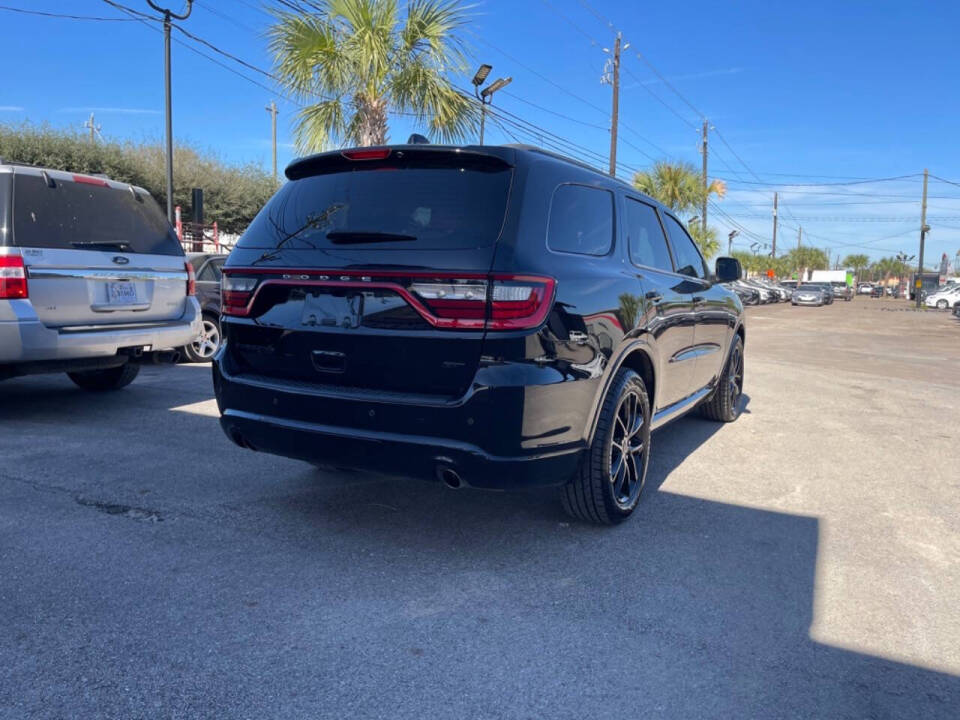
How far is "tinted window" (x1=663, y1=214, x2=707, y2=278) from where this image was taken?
5145mm

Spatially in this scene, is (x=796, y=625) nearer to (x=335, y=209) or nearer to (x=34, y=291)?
(x=335, y=209)

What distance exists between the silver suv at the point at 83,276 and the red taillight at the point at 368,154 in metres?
3.15

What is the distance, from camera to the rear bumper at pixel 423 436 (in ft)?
9.94

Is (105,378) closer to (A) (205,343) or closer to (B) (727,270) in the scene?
(A) (205,343)

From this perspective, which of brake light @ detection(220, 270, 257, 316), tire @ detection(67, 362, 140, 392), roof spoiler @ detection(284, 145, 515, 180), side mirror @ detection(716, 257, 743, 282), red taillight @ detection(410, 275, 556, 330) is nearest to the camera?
red taillight @ detection(410, 275, 556, 330)

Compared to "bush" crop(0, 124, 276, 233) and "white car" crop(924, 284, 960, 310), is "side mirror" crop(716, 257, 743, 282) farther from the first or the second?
"white car" crop(924, 284, 960, 310)

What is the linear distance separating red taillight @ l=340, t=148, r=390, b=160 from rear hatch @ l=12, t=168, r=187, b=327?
3155mm

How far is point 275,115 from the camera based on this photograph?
52.5 meters

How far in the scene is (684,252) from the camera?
537 cm

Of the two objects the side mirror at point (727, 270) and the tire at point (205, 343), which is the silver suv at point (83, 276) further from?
the side mirror at point (727, 270)

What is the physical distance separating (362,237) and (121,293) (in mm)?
3590

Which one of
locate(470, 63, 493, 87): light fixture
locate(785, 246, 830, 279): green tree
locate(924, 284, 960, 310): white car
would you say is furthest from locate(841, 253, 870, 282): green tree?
locate(470, 63, 493, 87): light fixture

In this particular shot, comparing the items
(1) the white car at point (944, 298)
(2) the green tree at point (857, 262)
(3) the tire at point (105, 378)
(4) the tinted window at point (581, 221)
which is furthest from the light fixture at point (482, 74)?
(2) the green tree at point (857, 262)

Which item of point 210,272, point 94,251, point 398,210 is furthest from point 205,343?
point 398,210
